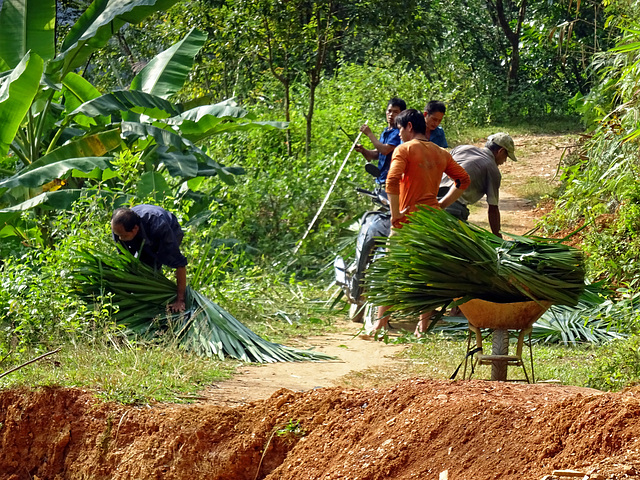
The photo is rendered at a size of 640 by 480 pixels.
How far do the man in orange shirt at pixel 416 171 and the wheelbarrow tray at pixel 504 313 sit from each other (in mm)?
1493

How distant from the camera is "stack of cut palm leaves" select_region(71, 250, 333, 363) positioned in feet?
19.9

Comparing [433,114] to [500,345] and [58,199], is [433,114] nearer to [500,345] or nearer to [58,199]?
[500,345]

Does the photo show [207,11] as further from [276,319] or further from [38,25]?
[276,319]

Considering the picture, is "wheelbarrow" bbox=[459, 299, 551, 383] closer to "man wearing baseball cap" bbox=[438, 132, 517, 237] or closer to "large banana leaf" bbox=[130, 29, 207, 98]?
"man wearing baseball cap" bbox=[438, 132, 517, 237]

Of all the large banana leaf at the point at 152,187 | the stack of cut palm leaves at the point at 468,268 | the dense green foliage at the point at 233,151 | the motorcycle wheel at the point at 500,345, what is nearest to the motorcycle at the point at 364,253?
the dense green foliage at the point at 233,151

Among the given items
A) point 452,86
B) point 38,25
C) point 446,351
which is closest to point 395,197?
point 446,351

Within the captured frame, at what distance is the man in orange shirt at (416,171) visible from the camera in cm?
598

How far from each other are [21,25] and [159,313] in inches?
152

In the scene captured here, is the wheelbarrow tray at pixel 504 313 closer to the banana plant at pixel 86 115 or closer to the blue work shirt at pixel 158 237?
the blue work shirt at pixel 158 237

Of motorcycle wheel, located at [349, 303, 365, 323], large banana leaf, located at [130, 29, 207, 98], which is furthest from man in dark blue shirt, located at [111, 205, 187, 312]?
large banana leaf, located at [130, 29, 207, 98]

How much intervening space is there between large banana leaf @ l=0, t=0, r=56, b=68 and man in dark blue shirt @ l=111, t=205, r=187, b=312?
314 centimetres

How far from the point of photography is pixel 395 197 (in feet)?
20.0

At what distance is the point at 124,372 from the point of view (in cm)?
506

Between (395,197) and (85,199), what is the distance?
8.45ft
